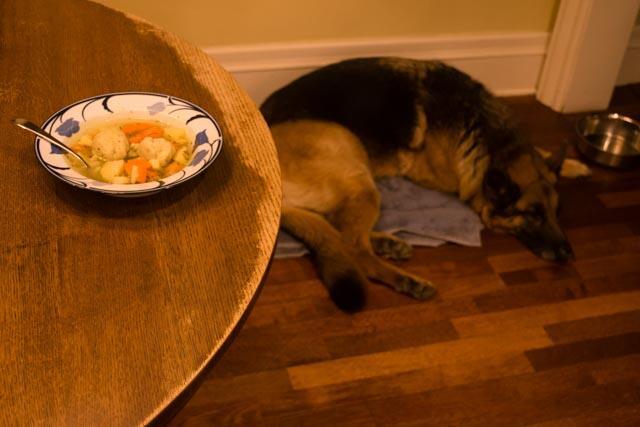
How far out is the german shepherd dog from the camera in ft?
6.73

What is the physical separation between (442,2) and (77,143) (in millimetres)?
2050

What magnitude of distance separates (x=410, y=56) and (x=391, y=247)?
99 cm

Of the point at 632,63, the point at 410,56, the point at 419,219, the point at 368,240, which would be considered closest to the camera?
the point at 368,240

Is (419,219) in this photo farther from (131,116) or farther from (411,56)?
(131,116)

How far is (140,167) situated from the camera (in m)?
0.90

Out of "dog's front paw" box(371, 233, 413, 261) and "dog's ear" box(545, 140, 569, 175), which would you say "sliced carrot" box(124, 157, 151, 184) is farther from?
"dog's ear" box(545, 140, 569, 175)

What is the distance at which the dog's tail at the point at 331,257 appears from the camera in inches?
75.0

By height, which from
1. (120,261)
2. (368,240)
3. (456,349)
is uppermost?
(120,261)

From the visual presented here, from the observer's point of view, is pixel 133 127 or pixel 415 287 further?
pixel 415 287

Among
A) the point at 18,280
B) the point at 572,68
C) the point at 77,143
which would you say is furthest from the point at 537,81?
the point at 18,280

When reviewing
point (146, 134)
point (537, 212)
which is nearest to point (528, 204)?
point (537, 212)

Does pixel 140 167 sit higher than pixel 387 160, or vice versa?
pixel 140 167

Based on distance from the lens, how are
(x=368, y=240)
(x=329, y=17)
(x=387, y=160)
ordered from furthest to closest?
(x=329, y=17) → (x=387, y=160) → (x=368, y=240)

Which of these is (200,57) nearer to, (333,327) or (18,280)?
(18,280)
